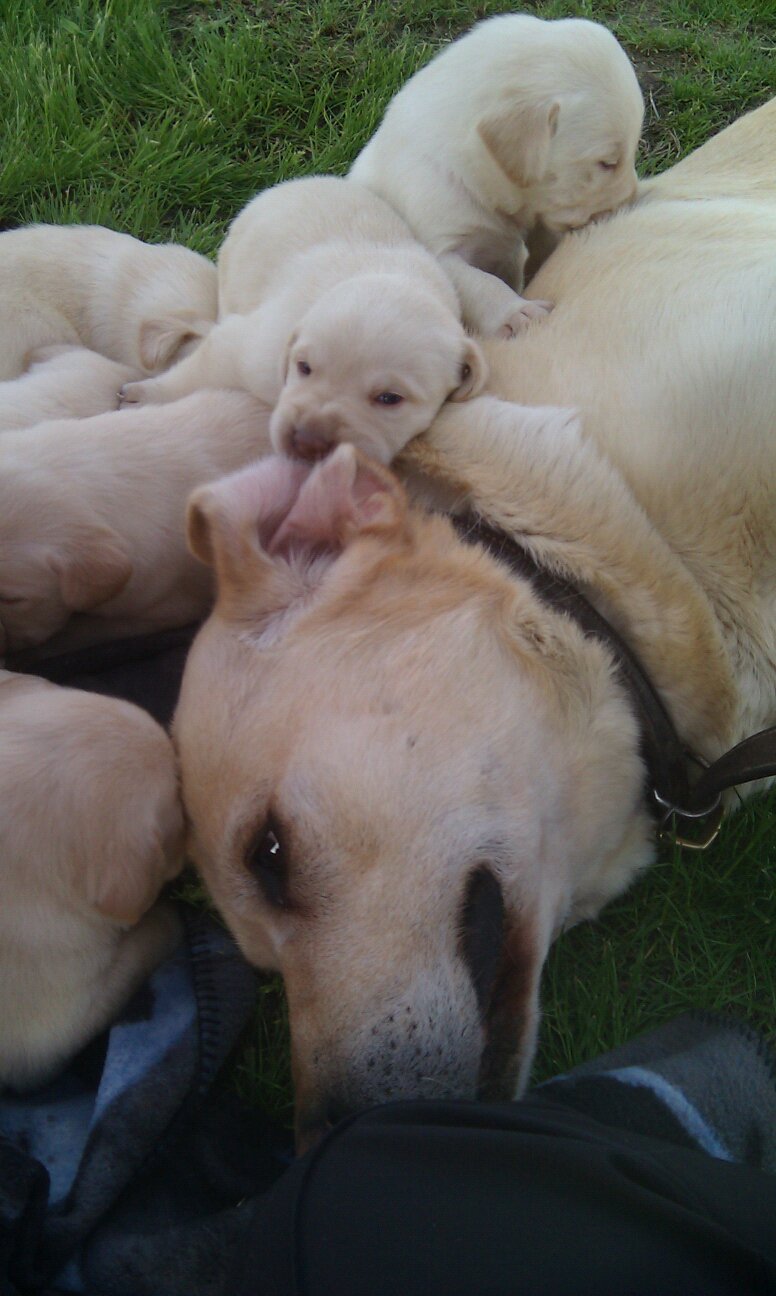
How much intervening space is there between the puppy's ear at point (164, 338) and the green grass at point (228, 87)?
91cm

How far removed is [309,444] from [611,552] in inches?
→ 35.6

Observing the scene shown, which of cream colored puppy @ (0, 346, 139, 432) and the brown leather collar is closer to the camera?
the brown leather collar

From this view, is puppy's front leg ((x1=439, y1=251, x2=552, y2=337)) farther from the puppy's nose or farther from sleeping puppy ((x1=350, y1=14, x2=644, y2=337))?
the puppy's nose

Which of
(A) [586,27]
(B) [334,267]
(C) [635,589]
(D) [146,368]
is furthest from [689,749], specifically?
(A) [586,27]

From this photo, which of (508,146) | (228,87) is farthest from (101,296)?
(508,146)

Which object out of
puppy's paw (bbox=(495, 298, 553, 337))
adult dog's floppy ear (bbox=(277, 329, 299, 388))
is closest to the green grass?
adult dog's floppy ear (bbox=(277, 329, 299, 388))

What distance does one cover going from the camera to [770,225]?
9.32 feet

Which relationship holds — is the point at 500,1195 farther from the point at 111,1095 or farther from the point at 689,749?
the point at 689,749

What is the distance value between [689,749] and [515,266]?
2.08m

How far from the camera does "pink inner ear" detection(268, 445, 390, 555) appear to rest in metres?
2.23

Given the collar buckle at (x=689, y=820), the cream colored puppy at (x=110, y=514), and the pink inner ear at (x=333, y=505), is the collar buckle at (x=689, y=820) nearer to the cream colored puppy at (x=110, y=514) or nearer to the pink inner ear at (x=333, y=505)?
the pink inner ear at (x=333, y=505)

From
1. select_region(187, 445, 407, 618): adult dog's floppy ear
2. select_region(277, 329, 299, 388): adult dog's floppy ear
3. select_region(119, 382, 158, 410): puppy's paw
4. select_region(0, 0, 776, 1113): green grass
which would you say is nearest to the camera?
select_region(187, 445, 407, 618): adult dog's floppy ear

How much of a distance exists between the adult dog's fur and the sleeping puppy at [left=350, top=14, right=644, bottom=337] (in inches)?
32.7

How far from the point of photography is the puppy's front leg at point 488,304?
300 cm
